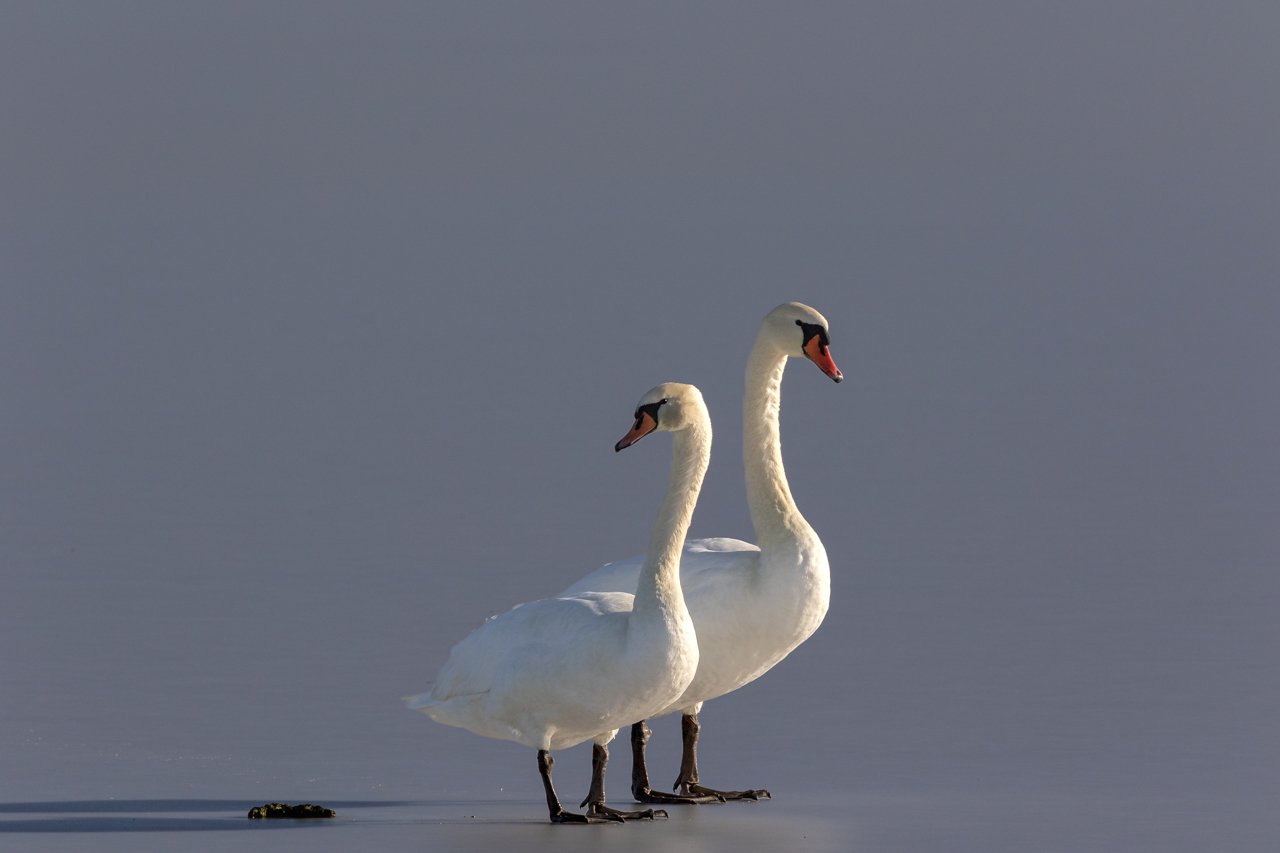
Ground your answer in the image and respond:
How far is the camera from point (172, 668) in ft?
27.8

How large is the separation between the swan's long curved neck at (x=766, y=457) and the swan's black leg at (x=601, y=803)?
42.6 inches

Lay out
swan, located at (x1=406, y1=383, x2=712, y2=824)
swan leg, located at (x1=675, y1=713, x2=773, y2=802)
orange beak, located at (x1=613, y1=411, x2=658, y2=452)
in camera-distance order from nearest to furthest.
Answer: swan, located at (x1=406, y1=383, x2=712, y2=824)
orange beak, located at (x1=613, y1=411, x2=658, y2=452)
swan leg, located at (x1=675, y1=713, x2=773, y2=802)

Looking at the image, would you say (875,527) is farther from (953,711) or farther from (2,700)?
(2,700)

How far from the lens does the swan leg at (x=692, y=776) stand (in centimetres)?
705

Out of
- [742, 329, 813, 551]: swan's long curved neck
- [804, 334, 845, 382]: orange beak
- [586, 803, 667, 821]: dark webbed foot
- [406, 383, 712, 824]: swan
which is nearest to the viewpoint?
[406, 383, 712, 824]: swan

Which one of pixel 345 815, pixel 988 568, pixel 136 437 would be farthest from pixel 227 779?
pixel 136 437

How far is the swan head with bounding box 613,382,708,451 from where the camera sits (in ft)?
22.8

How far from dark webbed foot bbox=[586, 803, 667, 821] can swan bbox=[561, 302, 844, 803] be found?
1.04 feet

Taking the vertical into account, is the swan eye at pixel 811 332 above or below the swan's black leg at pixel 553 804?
above

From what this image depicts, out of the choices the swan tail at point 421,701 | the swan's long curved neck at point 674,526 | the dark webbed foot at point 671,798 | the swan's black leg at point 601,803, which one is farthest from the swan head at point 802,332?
the swan tail at point 421,701

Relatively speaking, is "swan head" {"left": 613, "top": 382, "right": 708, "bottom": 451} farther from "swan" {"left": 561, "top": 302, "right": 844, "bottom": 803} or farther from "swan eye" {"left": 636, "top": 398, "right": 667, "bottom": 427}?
"swan" {"left": 561, "top": 302, "right": 844, "bottom": 803}

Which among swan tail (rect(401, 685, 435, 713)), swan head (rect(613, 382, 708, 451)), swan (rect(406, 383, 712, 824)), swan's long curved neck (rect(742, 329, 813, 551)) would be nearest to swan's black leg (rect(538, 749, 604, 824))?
swan (rect(406, 383, 712, 824))

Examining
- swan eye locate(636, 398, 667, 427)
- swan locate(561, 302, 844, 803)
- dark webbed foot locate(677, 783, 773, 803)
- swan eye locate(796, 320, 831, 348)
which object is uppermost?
swan eye locate(796, 320, 831, 348)

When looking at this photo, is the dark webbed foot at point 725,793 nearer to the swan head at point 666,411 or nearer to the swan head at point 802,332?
the swan head at point 666,411
